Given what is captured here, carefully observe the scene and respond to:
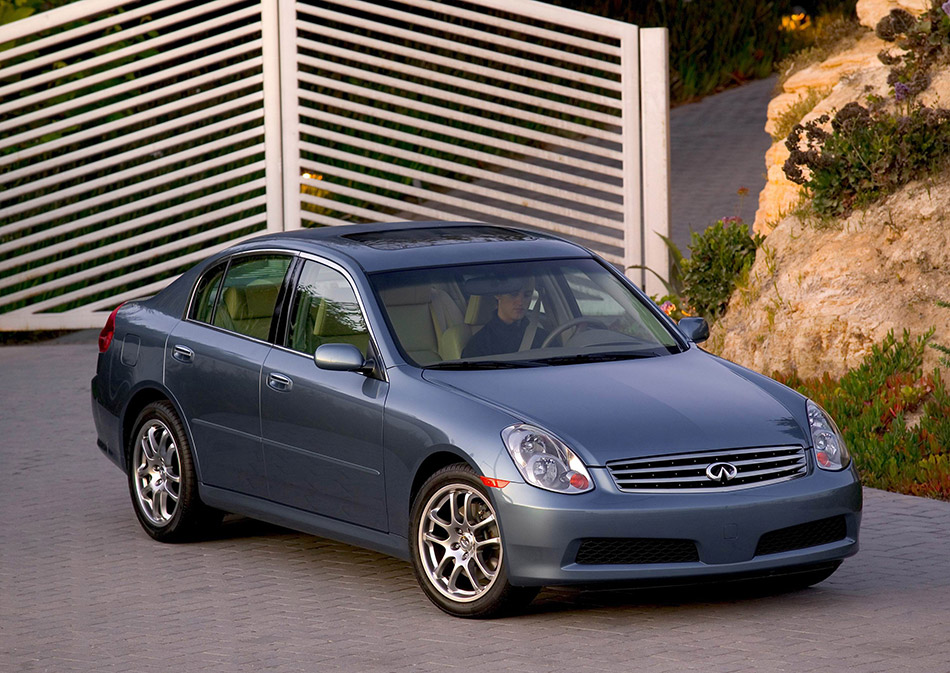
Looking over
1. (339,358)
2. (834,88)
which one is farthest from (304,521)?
(834,88)

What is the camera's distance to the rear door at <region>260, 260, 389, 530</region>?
7.19m

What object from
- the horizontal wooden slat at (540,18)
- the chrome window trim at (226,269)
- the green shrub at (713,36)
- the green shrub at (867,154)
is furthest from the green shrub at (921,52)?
the green shrub at (713,36)

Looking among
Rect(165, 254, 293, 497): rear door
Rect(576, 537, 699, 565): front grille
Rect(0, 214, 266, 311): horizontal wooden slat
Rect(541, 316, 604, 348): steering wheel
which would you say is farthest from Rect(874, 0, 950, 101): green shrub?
Rect(0, 214, 266, 311): horizontal wooden slat

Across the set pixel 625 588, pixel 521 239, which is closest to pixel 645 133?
pixel 521 239

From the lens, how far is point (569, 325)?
7.67m

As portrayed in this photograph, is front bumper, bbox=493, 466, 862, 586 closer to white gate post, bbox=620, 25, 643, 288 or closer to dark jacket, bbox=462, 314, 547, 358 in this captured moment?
dark jacket, bbox=462, 314, 547, 358

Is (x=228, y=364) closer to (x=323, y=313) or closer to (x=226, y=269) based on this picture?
(x=323, y=313)

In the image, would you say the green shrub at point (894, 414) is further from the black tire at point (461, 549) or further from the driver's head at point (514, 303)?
the black tire at point (461, 549)

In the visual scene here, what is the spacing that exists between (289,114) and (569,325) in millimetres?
8294

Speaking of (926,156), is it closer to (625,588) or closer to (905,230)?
(905,230)

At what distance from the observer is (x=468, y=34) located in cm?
1516

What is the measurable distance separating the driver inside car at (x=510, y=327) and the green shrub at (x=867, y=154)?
4.20 meters

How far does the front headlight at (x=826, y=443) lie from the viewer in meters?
6.90

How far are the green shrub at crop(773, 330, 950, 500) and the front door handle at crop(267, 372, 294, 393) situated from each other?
11.4 ft
